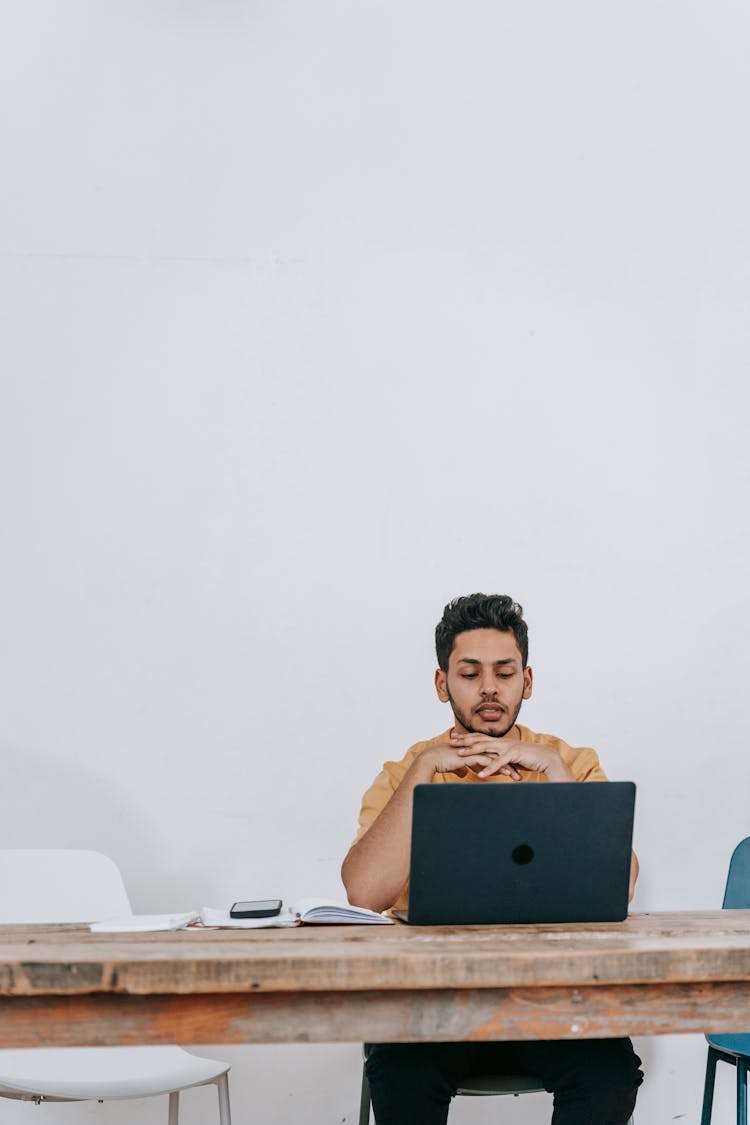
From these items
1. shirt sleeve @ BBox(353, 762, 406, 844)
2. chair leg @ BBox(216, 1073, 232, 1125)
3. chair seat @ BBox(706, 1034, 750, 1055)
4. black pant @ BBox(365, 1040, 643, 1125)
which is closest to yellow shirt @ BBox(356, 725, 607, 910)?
shirt sleeve @ BBox(353, 762, 406, 844)

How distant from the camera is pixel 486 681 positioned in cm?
202

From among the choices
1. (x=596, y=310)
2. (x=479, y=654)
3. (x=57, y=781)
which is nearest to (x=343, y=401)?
(x=596, y=310)

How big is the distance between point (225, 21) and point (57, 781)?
1.88 metres

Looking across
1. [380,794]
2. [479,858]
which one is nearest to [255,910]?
[479,858]

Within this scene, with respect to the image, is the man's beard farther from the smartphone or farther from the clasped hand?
the smartphone

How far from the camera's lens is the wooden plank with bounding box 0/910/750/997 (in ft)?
3.46

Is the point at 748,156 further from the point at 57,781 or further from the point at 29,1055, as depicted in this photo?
the point at 29,1055

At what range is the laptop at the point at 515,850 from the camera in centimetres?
129

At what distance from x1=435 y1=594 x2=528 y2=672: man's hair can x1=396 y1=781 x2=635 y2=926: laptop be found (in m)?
0.77

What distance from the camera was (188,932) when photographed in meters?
1.30

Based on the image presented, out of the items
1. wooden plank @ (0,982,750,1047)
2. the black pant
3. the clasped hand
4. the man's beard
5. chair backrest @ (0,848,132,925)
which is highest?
the man's beard

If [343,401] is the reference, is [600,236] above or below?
above

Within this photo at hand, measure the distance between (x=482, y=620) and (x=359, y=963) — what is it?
3.52 feet

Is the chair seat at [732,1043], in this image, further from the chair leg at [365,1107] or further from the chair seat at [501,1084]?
the chair leg at [365,1107]
